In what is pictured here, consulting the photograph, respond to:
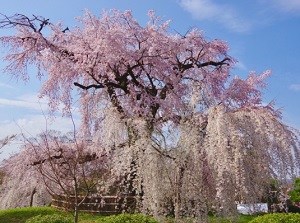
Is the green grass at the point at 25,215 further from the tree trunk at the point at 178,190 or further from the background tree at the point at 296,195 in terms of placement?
the background tree at the point at 296,195

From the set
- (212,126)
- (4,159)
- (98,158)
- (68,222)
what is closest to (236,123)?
(212,126)

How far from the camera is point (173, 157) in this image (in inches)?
515

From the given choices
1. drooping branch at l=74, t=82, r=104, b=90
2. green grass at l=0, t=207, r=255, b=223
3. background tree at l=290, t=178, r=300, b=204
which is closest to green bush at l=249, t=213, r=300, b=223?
green grass at l=0, t=207, r=255, b=223

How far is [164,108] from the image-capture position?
18.2 metres

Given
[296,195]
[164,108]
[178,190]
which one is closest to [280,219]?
[178,190]

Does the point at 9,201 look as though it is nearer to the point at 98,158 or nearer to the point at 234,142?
the point at 98,158

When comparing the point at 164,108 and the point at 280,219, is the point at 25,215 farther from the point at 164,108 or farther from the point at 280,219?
the point at 280,219

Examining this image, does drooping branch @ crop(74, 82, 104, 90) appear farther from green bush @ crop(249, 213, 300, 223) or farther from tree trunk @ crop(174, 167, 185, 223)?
green bush @ crop(249, 213, 300, 223)

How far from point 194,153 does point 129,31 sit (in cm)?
853

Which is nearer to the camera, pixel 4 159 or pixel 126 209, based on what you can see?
pixel 126 209

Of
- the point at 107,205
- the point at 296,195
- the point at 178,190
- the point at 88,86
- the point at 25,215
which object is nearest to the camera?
the point at 178,190

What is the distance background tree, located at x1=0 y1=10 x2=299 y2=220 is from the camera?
1292cm

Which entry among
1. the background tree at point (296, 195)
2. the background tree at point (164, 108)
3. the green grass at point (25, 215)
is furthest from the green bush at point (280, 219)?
the background tree at point (296, 195)

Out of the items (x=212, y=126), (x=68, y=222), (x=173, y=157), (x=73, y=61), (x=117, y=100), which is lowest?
(x=68, y=222)
